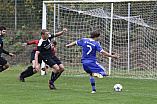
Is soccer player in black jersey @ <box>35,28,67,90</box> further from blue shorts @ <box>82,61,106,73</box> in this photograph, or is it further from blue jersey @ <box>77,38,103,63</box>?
blue shorts @ <box>82,61,106,73</box>

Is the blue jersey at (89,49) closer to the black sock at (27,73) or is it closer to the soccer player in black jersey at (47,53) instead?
the soccer player in black jersey at (47,53)

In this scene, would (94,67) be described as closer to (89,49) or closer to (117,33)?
(89,49)

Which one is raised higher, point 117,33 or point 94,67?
point 117,33

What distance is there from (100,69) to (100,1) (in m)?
4.71

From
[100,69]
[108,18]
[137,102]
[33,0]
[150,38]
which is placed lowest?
[137,102]

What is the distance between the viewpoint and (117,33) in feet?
51.5

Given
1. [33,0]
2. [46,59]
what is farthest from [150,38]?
[33,0]

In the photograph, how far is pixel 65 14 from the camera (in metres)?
15.6

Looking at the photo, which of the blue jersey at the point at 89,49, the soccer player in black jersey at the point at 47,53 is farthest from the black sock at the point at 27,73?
the blue jersey at the point at 89,49

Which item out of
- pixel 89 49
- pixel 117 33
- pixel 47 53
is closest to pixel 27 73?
pixel 47 53

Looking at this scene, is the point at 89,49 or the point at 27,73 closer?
the point at 89,49

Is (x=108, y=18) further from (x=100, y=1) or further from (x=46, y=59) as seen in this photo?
(x=46, y=59)

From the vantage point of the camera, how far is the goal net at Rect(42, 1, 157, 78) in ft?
47.0

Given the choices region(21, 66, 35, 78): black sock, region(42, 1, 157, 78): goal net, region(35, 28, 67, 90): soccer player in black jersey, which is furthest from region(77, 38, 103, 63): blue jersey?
region(42, 1, 157, 78): goal net
